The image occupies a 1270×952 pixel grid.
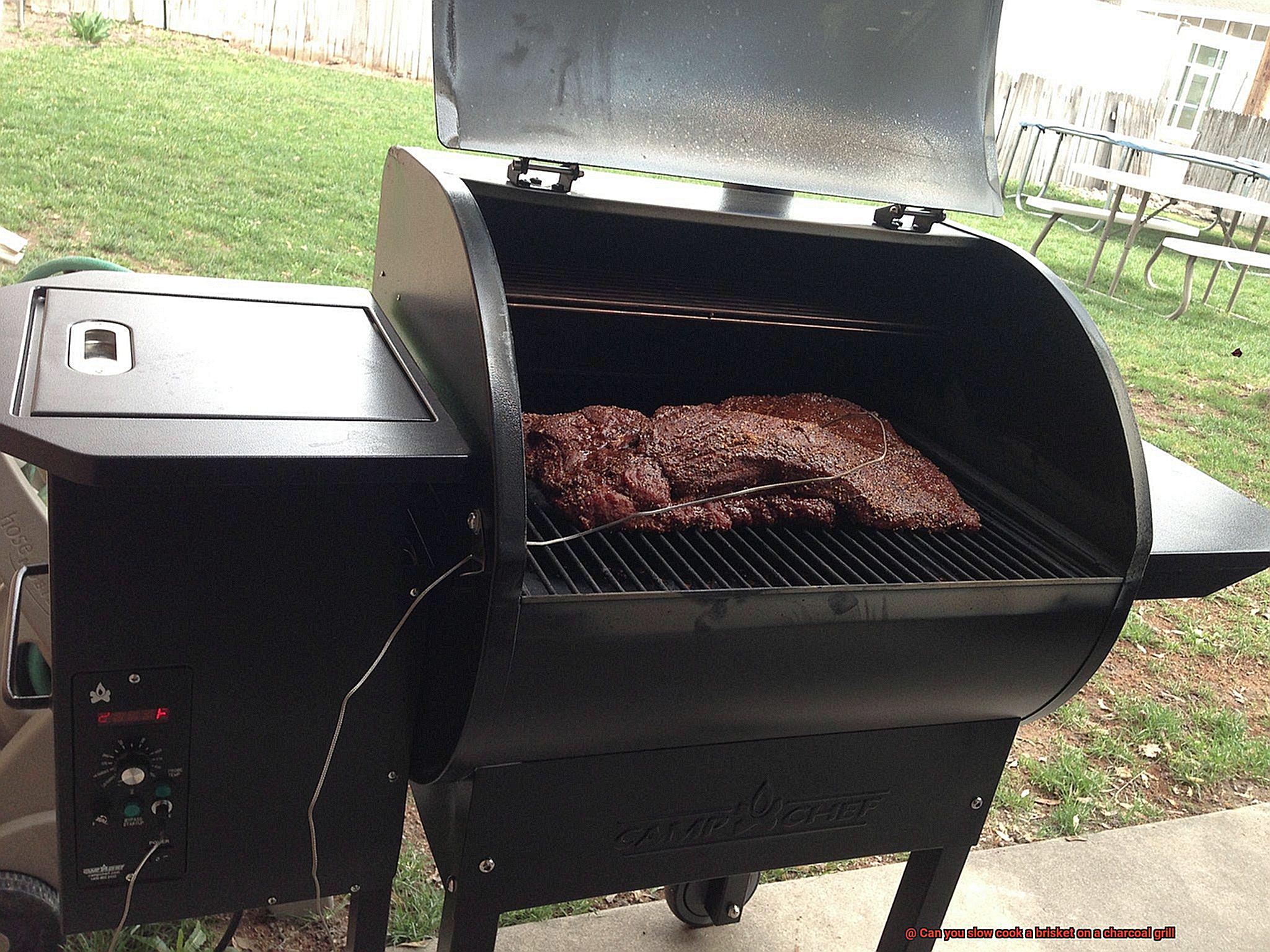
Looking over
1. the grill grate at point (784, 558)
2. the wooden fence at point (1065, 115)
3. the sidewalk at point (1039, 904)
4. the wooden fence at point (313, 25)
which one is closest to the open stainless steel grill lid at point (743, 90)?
the grill grate at point (784, 558)

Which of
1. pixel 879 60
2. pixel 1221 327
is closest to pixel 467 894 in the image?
pixel 879 60

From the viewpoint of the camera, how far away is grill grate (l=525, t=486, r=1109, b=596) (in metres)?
1.38

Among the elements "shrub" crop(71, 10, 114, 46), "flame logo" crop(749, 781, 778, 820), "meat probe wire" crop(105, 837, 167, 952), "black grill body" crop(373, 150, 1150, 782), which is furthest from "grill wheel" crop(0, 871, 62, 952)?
"shrub" crop(71, 10, 114, 46)

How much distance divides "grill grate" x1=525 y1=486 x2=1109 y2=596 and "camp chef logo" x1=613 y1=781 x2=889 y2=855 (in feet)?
1.08

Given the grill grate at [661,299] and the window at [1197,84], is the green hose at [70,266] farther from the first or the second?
the window at [1197,84]

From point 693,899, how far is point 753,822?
0.65 meters

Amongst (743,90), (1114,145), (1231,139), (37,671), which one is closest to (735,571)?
(743,90)

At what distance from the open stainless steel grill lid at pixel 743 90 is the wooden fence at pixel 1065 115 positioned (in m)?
9.91

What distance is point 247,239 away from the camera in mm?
4391

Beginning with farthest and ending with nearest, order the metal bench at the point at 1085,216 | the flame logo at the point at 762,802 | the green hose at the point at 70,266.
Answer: the metal bench at the point at 1085,216 < the green hose at the point at 70,266 < the flame logo at the point at 762,802

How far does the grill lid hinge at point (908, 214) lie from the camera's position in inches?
70.9

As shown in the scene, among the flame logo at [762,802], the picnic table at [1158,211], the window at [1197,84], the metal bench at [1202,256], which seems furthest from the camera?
the window at [1197,84]

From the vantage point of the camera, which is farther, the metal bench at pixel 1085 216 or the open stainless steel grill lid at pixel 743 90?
the metal bench at pixel 1085 216

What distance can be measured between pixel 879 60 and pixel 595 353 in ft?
2.37
